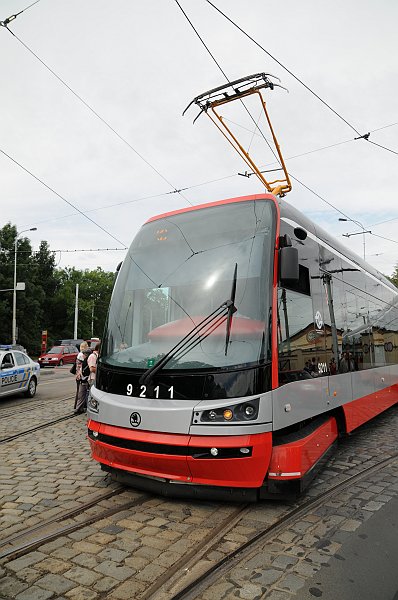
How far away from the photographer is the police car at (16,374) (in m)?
12.4

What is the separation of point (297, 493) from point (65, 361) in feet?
101

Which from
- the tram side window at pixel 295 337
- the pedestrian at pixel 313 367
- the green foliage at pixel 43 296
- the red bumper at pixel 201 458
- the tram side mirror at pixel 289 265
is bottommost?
the red bumper at pixel 201 458

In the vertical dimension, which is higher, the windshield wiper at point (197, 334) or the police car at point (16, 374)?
the windshield wiper at point (197, 334)

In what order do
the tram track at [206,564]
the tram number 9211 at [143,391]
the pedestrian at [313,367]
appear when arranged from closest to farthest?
1. the tram track at [206,564]
2. the tram number 9211 at [143,391]
3. the pedestrian at [313,367]

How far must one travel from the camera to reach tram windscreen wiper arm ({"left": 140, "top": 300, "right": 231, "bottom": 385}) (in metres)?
4.37

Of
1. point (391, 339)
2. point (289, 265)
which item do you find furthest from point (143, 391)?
point (391, 339)

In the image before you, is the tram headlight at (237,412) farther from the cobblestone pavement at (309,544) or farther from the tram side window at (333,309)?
the tram side window at (333,309)

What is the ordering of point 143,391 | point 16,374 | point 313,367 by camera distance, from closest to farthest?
1. point 143,391
2. point 313,367
3. point 16,374

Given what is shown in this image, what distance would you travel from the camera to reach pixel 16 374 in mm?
12914

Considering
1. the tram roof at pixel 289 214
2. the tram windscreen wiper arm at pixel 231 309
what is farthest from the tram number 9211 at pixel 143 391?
the tram roof at pixel 289 214

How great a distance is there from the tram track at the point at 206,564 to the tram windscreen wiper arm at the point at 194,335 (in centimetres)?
149

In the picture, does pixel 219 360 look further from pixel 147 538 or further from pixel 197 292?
pixel 147 538

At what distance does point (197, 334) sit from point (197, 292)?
0.48 metres

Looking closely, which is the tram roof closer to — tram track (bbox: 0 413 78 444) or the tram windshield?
the tram windshield
